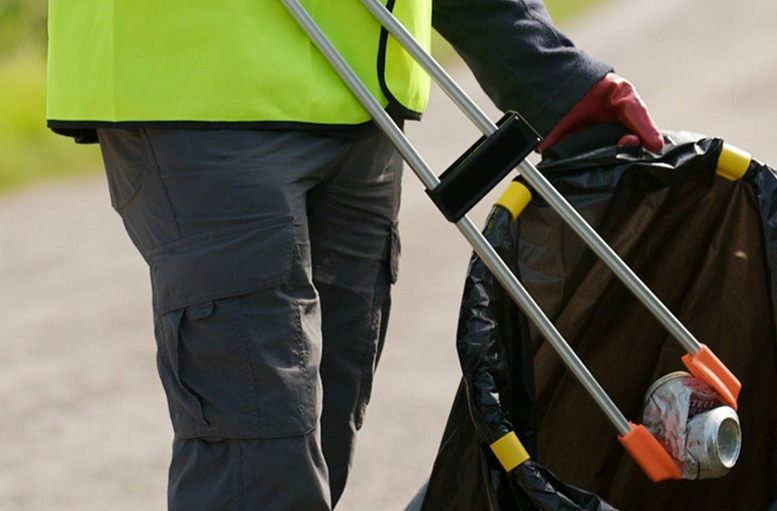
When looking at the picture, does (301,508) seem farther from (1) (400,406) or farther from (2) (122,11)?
(1) (400,406)

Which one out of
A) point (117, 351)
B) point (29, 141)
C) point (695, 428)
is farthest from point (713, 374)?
point (29, 141)

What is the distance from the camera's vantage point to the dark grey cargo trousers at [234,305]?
2174mm

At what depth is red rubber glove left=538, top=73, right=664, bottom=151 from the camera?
102 inches

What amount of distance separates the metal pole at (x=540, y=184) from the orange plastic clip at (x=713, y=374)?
2 cm

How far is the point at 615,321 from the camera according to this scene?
9.57 ft

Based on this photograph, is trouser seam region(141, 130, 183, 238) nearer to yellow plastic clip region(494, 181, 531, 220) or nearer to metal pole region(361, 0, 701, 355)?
metal pole region(361, 0, 701, 355)

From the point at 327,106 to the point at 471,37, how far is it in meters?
0.48

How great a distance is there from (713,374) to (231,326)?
0.88 metres

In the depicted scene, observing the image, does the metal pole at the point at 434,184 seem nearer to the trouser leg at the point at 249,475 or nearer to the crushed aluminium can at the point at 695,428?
the crushed aluminium can at the point at 695,428

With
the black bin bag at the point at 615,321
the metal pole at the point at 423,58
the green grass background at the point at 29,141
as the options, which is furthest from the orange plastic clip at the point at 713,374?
the green grass background at the point at 29,141

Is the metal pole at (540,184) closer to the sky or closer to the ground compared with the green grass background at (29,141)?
closer to the sky

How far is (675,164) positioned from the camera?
2633 mm

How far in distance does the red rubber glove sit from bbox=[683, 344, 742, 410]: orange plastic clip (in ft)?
1.50

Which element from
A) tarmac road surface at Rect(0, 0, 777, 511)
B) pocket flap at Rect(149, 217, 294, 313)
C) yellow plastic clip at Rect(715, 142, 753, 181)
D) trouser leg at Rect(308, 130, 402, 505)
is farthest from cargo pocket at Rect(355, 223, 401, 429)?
tarmac road surface at Rect(0, 0, 777, 511)
